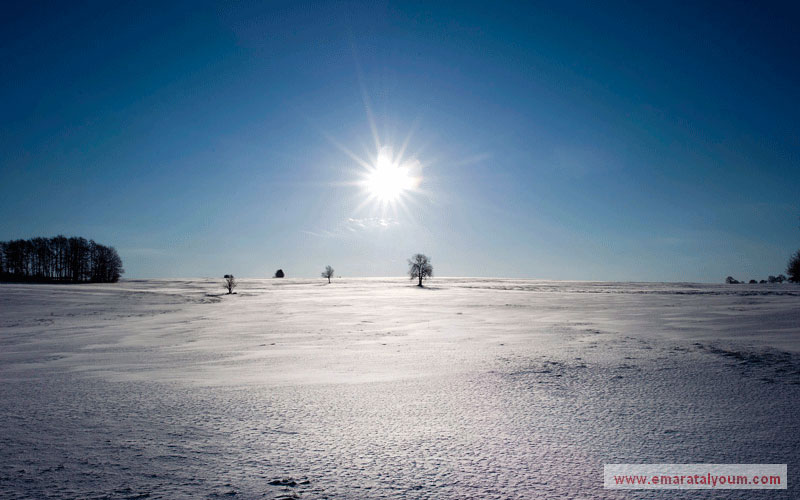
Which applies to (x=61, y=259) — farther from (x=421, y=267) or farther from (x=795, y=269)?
(x=795, y=269)

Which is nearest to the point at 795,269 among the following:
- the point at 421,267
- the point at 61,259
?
the point at 421,267

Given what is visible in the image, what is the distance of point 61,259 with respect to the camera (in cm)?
7588

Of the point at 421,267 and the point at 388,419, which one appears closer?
the point at 388,419

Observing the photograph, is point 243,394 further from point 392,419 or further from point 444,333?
point 444,333

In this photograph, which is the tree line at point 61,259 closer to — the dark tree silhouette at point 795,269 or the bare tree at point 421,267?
the bare tree at point 421,267

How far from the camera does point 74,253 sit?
249 feet

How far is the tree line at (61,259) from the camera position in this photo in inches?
2928

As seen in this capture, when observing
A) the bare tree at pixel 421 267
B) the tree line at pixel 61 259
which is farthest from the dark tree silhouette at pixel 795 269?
the tree line at pixel 61 259

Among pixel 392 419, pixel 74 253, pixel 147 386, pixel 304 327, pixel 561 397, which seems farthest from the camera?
pixel 74 253

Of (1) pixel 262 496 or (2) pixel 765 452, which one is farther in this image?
(2) pixel 765 452

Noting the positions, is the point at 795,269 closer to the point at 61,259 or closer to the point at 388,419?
the point at 388,419

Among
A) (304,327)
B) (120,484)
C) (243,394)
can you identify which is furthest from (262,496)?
(304,327)

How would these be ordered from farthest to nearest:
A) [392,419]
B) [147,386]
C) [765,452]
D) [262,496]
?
1. [147,386]
2. [392,419]
3. [765,452]
4. [262,496]

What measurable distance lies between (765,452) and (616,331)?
833 cm
